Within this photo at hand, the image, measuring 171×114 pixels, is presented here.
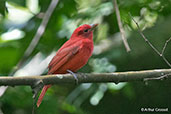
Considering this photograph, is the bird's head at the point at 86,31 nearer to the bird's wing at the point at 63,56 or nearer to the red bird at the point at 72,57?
the red bird at the point at 72,57

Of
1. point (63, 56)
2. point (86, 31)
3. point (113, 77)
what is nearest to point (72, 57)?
point (63, 56)

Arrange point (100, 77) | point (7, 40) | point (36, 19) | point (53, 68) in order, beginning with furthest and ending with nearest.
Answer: point (7, 40) → point (36, 19) → point (53, 68) → point (100, 77)

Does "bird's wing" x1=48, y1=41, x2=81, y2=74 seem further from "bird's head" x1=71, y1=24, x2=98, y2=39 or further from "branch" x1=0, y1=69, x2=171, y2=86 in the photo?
"branch" x1=0, y1=69, x2=171, y2=86

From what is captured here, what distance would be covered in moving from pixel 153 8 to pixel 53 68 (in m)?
1.44

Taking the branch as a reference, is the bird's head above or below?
below

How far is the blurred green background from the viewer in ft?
13.8

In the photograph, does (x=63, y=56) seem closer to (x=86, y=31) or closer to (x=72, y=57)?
(x=72, y=57)

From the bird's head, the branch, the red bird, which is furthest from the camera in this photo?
the bird's head

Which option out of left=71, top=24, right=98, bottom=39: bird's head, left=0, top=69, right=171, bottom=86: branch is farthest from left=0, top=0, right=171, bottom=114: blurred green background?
left=0, top=69, right=171, bottom=86: branch

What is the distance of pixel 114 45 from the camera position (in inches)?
218

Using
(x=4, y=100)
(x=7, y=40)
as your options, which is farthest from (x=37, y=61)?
(x=4, y=100)

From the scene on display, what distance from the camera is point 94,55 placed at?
5.07 metres

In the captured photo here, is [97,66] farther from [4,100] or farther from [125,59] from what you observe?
[4,100]

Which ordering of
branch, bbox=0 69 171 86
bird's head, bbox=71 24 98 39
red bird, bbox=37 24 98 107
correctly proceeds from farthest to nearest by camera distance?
bird's head, bbox=71 24 98 39
red bird, bbox=37 24 98 107
branch, bbox=0 69 171 86
